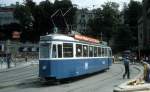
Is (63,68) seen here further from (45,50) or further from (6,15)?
(6,15)

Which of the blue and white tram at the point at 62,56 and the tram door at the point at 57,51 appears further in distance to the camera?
the tram door at the point at 57,51

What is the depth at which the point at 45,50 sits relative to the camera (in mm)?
25000

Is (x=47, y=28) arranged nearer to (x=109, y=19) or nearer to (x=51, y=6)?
(x=51, y=6)

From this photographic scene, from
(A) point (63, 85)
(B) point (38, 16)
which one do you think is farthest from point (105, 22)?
(A) point (63, 85)

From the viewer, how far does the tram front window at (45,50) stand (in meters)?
24.9

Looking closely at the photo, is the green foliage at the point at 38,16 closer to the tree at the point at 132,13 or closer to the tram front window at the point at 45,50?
the tree at the point at 132,13

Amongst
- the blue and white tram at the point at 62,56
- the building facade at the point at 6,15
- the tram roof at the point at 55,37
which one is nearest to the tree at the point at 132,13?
the building facade at the point at 6,15

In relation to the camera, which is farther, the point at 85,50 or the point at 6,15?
the point at 6,15

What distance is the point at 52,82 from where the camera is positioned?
26.6 metres

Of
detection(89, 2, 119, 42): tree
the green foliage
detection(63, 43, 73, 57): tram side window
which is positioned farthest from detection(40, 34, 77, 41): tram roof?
detection(89, 2, 119, 42): tree

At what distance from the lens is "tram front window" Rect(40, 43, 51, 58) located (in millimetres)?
24853

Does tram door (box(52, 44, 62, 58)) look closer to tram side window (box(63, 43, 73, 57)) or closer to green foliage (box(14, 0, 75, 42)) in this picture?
tram side window (box(63, 43, 73, 57))

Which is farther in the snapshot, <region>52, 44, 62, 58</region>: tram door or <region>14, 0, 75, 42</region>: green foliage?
<region>14, 0, 75, 42</region>: green foliage

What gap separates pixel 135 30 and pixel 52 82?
109m
